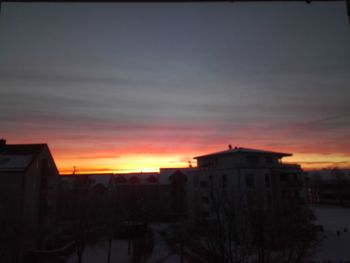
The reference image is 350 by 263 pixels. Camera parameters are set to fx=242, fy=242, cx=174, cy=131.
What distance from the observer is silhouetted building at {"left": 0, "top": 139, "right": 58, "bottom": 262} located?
54.6ft

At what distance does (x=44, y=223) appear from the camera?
24391 mm

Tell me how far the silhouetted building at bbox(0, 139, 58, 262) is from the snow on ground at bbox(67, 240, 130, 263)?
13.7 feet

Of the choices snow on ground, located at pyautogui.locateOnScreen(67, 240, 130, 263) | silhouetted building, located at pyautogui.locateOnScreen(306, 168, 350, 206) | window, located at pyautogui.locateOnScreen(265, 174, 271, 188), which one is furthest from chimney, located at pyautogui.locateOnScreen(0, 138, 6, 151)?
silhouetted building, located at pyautogui.locateOnScreen(306, 168, 350, 206)

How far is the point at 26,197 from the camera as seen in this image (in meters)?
20.9

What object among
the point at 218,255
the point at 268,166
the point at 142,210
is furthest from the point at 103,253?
the point at 268,166

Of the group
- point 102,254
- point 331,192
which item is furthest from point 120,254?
point 331,192

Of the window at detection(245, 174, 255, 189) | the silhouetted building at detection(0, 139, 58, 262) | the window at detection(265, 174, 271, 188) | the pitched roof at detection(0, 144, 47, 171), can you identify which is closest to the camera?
the silhouetted building at detection(0, 139, 58, 262)

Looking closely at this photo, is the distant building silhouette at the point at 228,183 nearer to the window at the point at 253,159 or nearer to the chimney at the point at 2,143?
the window at the point at 253,159

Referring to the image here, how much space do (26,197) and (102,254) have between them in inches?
326

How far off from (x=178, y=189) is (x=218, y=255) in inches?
1347

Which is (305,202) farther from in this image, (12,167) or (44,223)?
(12,167)

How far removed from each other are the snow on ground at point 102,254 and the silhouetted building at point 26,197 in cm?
416

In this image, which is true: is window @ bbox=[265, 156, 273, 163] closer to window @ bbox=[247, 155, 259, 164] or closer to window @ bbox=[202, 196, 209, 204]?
window @ bbox=[247, 155, 259, 164]

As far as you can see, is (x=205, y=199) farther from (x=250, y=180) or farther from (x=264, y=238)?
(x=264, y=238)
